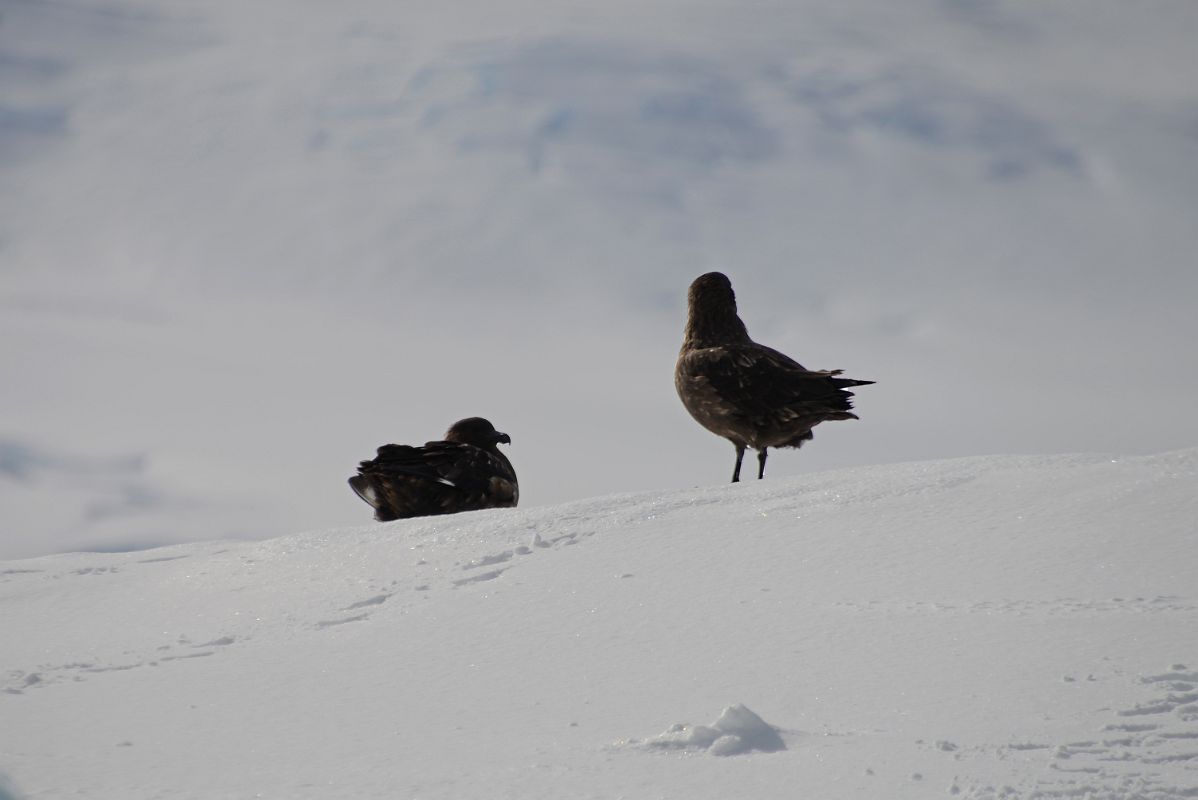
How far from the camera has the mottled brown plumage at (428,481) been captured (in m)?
7.59

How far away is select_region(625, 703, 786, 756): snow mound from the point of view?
8.13ft

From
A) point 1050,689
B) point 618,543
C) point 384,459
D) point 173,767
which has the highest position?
point 384,459

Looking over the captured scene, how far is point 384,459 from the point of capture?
757 centimetres

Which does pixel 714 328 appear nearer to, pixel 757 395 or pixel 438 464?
pixel 757 395

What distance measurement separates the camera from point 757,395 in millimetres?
7426

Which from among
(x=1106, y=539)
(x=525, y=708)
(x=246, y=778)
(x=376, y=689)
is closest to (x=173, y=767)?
(x=246, y=778)

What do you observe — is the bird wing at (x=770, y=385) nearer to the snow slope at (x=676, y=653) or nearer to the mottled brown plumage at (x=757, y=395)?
the mottled brown plumage at (x=757, y=395)

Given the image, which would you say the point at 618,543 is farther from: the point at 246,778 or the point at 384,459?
the point at 384,459

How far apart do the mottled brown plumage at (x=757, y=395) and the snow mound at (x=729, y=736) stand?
4946mm

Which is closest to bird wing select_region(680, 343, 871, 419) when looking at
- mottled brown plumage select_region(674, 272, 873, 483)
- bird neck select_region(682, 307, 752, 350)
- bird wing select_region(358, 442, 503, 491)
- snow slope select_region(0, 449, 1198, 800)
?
mottled brown plumage select_region(674, 272, 873, 483)

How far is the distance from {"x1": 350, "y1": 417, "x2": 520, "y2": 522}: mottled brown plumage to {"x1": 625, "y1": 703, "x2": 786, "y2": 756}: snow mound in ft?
17.1


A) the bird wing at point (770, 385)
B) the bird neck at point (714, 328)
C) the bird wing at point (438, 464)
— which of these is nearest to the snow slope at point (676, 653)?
the bird wing at point (770, 385)

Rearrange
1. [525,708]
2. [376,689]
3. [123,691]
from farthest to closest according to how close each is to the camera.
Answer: [123,691], [376,689], [525,708]

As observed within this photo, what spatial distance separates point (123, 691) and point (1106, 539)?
3091 millimetres
